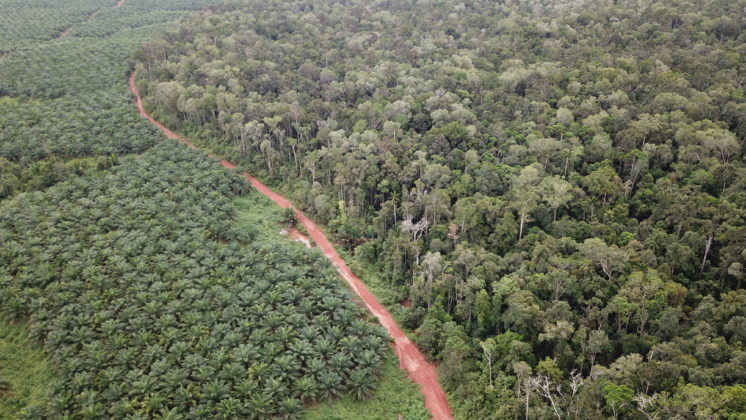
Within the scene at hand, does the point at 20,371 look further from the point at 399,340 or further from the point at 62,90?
the point at 62,90

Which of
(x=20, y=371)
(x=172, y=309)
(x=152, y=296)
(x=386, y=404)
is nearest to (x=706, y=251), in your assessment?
(x=386, y=404)

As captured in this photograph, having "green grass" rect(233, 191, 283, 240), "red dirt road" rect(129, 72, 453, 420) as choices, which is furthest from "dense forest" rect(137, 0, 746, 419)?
"green grass" rect(233, 191, 283, 240)

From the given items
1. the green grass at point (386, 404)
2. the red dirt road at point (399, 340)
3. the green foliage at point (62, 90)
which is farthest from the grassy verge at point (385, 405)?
the green foliage at point (62, 90)

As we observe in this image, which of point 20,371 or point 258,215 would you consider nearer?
point 20,371

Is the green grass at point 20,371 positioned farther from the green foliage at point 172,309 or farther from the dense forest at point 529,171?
the dense forest at point 529,171

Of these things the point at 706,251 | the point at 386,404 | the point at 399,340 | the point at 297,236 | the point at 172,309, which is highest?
the point at 706,251

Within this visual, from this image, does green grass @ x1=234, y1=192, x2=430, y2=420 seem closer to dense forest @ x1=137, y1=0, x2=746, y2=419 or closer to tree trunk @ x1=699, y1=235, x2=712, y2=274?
dense forest @ x1=137, y1=0, x2=746, y2=419

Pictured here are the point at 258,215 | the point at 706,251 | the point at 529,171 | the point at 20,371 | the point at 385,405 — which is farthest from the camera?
the point at 258,215

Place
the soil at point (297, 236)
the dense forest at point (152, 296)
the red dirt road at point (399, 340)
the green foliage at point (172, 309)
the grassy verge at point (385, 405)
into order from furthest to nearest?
the soil at point (297, 236)
the red dirt road at point (399, 340)
the grassy verge at point (385, 405)
the dense forest at point (152, 296)
the green foliage at point (172, 309)
